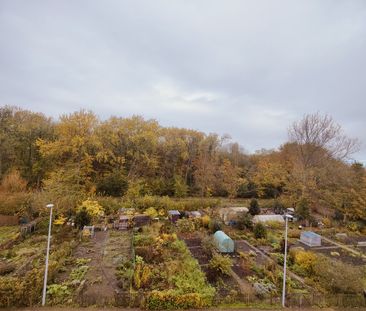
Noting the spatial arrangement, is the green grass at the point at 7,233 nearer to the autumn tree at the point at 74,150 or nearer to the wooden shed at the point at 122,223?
the autumn tree at the point at 74,150

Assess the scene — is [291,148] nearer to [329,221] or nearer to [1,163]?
[329,221]

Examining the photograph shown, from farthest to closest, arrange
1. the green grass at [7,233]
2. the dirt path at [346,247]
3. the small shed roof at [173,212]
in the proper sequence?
the small shed roof at [173,212], the dirt path at [346,247], the green grass at [7,233]

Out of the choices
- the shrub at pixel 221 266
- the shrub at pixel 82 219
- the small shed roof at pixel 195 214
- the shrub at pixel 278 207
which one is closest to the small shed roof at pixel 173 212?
the small shed roof at pixel 195 214

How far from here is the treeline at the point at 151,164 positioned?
24.2 metres

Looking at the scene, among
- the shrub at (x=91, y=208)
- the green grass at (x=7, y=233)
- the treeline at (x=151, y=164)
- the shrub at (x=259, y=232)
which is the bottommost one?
the green grass at (x=7, y=233)

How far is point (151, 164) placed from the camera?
30.1m

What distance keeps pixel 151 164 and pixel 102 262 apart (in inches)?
708

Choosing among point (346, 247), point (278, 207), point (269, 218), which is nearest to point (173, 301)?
point (346, 247)

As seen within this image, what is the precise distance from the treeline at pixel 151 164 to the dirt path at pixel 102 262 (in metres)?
6.19

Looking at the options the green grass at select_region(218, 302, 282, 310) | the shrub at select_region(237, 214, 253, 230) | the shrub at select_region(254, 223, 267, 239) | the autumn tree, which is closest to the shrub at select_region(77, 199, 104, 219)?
the autumn tree

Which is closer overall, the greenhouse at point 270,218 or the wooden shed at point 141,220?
the wooden shed at point 141,220

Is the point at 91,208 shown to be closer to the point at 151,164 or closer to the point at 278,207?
the point at 151,164

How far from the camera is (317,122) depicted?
2819cm

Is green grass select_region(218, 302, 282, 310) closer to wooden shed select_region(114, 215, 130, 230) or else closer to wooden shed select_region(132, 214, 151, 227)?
wooden shed select_region(132, 214, 151, 227)
